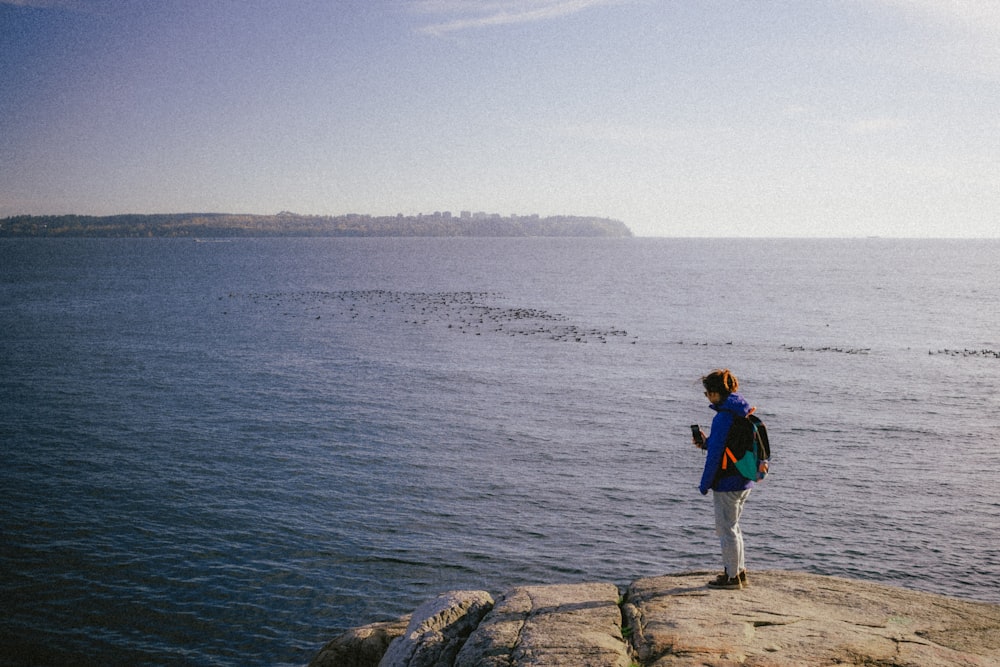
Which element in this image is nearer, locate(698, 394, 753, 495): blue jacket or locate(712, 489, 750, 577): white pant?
locate(698, 394, 753, 495): blue jacket

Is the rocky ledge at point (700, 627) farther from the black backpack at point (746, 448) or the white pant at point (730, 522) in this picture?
the black backpack at point (746, 448)

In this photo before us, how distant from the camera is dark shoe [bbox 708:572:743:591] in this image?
10.5 meters

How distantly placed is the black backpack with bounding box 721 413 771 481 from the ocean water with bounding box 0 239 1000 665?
9223 millimetres

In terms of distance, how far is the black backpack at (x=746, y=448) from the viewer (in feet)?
31.6

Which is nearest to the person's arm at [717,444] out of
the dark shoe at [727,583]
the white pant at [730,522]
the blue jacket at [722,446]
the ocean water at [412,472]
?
the blue jacket at [722,446]

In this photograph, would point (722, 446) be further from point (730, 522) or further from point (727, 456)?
point (730, 522)

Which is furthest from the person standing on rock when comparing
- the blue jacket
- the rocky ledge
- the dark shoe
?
the rocky ledge

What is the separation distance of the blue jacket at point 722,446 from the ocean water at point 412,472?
894 cm

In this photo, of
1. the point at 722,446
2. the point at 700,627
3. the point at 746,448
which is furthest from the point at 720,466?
the point at 700,627

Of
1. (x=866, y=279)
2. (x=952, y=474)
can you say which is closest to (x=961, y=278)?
(x=866, y=279)

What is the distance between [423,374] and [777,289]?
84.0m

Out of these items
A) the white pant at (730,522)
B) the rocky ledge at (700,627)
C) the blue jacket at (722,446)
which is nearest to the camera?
the rocky ledge at (700,627)

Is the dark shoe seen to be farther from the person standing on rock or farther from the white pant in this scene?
the person standing on rock

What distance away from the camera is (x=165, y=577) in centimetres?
1770
